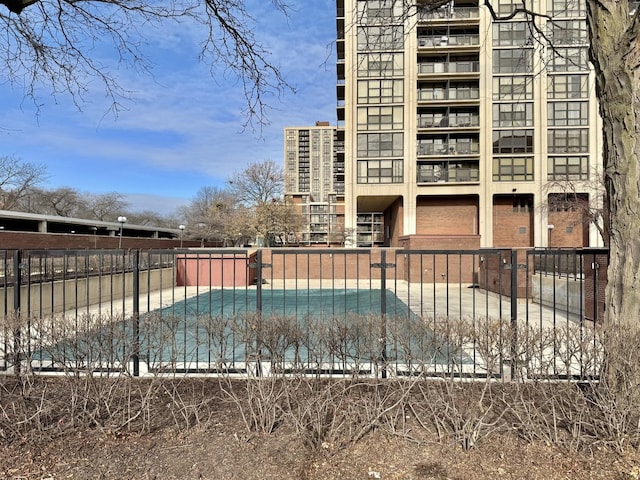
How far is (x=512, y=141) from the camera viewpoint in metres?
31.5

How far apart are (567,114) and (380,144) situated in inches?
607

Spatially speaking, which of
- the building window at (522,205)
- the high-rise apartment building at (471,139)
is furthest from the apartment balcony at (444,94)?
the building window at (522,205)

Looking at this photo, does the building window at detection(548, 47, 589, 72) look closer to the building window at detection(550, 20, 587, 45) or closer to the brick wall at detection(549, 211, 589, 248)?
the building window at detection(550, 20, 587, 45)

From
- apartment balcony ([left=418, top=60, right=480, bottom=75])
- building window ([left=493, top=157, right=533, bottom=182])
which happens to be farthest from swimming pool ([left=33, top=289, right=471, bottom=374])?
apartment balcony ([left=418, top=60, right=480, bottom=75])

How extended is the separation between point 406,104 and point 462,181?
315 inches

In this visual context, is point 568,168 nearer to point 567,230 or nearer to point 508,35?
point 567,230

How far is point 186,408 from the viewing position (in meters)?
3.00

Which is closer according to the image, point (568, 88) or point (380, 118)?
point (568, 88)

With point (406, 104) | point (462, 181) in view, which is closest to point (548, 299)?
point (462, 181)

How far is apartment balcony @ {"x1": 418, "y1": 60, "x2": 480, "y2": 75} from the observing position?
31453 millimetres

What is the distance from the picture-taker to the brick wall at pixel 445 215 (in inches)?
1298

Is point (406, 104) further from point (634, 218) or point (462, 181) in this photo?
point (634, 218)

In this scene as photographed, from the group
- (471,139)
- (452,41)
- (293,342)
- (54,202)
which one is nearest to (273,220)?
(471,139)

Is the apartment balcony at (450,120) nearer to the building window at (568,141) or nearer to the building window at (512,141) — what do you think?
the building window at (512,141)
